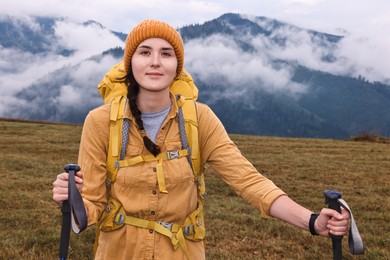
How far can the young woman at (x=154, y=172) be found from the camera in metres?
3.42

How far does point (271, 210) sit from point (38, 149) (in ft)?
75.6

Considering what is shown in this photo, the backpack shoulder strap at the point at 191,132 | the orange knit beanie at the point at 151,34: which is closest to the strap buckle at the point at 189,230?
the backpack shoulder strap at the point at 191,132

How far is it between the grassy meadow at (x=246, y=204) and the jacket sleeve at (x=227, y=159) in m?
5.25

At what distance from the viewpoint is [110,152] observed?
3.45 meters

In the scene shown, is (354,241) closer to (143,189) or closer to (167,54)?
(143,189)

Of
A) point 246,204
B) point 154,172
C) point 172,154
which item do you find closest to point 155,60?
point 172,154

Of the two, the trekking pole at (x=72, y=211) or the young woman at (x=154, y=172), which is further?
the young woman at (x=154, y=172)

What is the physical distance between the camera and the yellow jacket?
11.2 feet

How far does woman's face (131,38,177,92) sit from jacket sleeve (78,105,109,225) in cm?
45

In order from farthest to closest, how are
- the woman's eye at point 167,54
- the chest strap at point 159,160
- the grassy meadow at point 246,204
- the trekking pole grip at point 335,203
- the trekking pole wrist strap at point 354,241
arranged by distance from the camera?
1. the grassy meadow at point 246,204
2. the woman's eye at point 167,54
3. the chest strap at point 159,160
4. the trekking pole grip at point 335,203
5. the trekking pole wrist strap at point 354,241

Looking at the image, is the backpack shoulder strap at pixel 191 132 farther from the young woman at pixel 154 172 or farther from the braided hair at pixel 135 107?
the braided hair at pixel 135 107

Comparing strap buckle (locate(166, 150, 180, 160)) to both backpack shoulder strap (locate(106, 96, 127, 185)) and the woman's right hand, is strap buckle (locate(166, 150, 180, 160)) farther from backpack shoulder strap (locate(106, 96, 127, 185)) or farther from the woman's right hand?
the woman's right hand

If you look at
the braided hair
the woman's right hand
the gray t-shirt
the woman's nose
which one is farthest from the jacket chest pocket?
the woman's nose

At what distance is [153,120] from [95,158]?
59cm
